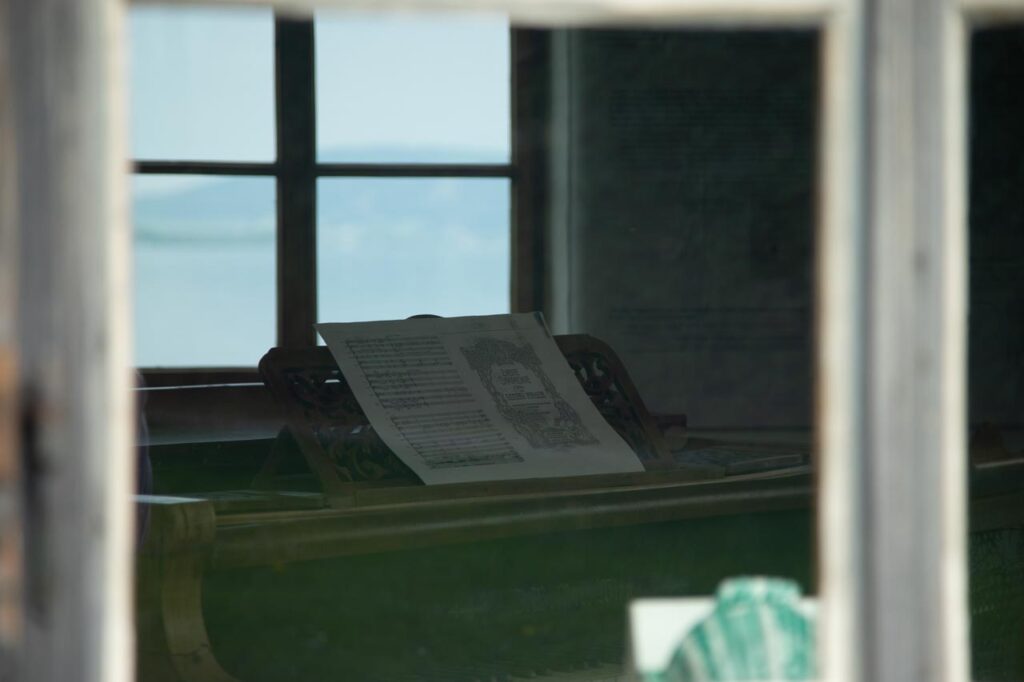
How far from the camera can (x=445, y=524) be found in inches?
89.7

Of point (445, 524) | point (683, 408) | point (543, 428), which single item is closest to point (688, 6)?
point (445, 524)

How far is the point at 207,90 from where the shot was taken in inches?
246

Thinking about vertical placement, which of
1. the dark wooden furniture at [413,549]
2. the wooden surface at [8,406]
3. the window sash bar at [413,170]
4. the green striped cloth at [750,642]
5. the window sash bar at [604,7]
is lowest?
the dark wooden furniture at [413,549]

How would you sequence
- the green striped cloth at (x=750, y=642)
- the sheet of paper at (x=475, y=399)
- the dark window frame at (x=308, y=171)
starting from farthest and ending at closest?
the dark window frame at (x=308, y=171)
the sheet of paper at (x=475, y=399)
the green striped cloth at (x=750, y=642)

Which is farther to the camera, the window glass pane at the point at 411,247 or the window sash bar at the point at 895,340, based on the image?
the window glass pane at the point at 411,247

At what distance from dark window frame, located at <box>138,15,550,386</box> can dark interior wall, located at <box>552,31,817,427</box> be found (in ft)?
0.47

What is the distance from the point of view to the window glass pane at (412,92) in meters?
6.27

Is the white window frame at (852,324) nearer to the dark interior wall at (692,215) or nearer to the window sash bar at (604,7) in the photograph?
the window sash bar at (604,7)

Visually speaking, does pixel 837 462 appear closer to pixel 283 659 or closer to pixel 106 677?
pixel 106 677

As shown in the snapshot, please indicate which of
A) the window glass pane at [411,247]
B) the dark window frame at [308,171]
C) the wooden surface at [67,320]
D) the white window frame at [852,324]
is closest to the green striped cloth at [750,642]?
the white window frame at [852,324]

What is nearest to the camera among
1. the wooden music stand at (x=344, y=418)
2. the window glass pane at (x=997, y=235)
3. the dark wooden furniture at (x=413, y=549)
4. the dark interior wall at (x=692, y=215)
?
the dark wooden furniture at (x=413, y=549)

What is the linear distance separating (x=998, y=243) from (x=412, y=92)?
299 centimetres

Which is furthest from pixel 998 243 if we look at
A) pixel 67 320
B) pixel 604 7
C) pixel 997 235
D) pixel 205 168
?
pixel 67 320

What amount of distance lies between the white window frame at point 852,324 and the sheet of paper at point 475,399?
68.9 inches
